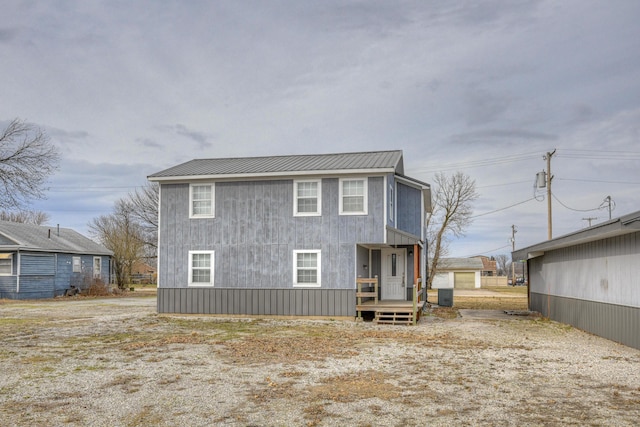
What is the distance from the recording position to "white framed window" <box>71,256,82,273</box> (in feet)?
122

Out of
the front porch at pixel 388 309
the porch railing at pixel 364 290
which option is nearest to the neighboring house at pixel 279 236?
the porch railing at pixel 364 290

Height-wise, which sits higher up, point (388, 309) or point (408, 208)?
point (408, 208)

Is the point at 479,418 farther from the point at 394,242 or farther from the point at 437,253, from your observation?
the point at 437,253

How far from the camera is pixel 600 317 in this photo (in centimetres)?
1540

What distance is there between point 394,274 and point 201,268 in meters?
7.31

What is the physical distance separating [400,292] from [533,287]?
754cm

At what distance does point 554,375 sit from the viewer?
977 centimetres

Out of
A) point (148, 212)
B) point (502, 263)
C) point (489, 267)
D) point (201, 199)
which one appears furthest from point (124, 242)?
point (502, 263)

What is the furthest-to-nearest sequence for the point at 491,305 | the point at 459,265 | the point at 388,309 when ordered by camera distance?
1. the point at 459,265
2. the point at 491,305
3. the point at 388,309

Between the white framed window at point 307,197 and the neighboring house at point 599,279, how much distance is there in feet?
25.8

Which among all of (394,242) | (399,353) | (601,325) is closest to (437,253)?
(394,242)

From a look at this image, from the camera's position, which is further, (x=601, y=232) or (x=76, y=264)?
(x=76, y=264)

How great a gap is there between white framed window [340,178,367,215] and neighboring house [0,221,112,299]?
21.7 metres

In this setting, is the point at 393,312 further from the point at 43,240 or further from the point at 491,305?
the point at 43,240
